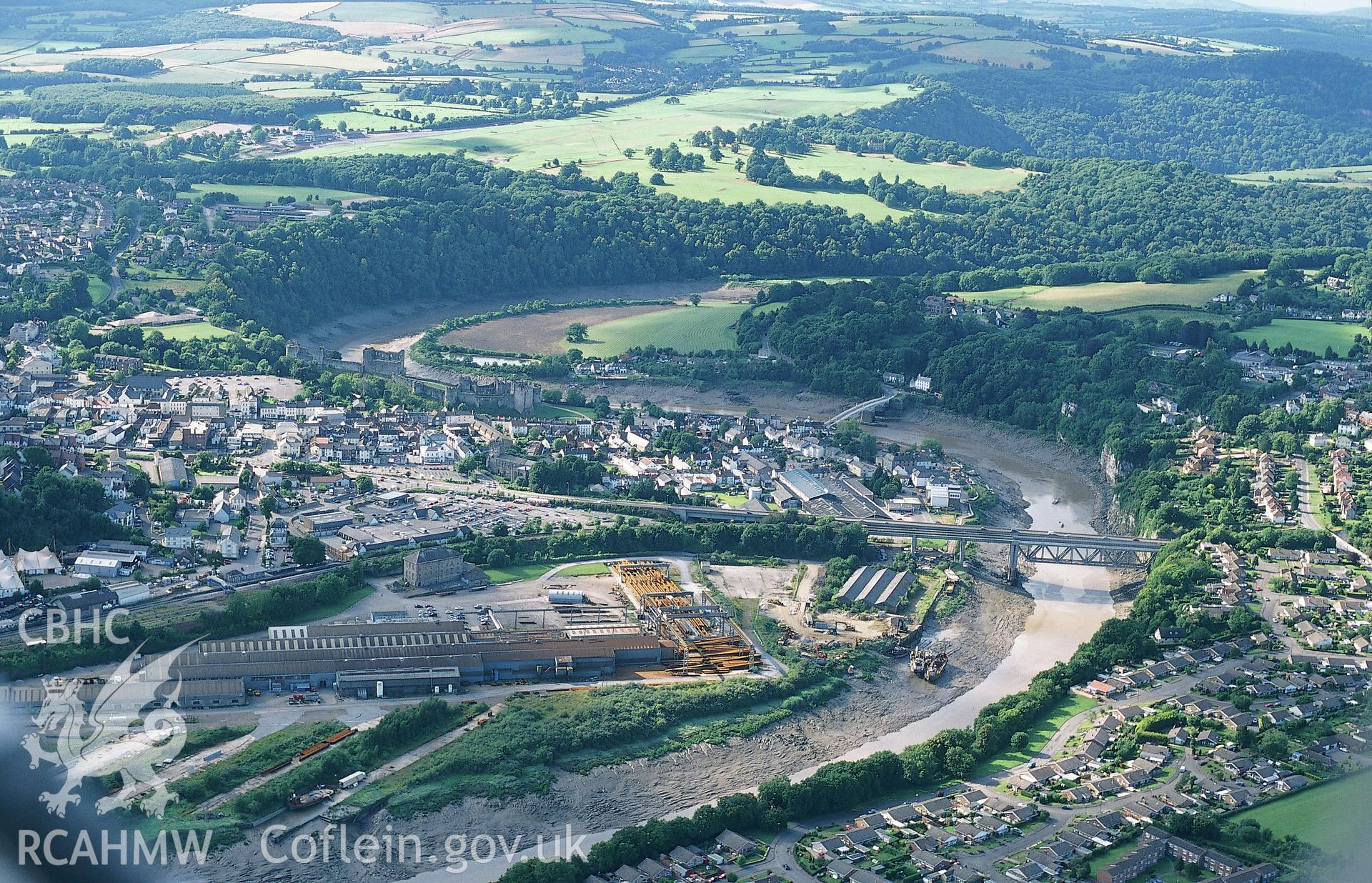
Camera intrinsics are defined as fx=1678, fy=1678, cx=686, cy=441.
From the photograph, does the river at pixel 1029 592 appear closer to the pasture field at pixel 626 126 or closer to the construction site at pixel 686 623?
the construction site at pixel 686 623

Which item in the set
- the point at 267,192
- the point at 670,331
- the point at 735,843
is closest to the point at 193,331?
the point at 670,331

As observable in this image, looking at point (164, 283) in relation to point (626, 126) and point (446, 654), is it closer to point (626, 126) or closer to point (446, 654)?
point (446, 654)

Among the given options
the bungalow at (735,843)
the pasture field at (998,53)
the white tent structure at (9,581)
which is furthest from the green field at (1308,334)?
the pasture field at (998,53)

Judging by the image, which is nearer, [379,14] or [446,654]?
[446,654]

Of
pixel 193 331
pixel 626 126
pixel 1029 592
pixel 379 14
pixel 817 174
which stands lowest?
pixel 1029 592

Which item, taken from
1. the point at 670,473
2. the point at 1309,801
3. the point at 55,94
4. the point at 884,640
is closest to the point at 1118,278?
the point at 670,473

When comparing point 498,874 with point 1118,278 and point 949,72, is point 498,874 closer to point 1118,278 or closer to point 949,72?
point 1118,278
